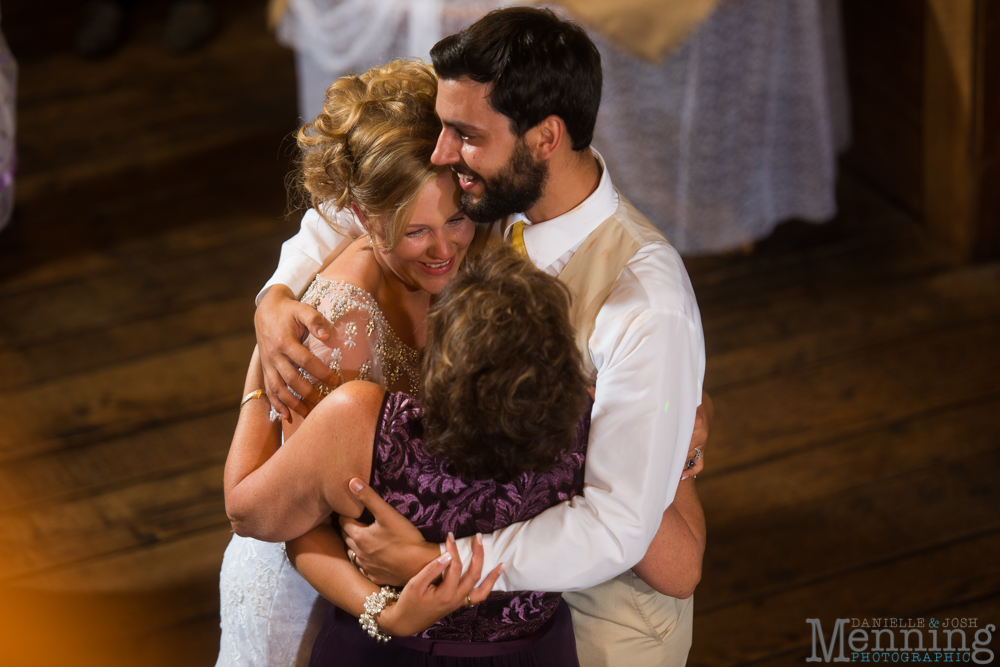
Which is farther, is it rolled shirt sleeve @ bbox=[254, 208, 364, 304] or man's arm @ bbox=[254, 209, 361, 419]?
rolled shirt sleeve @ bbox=[254, 208, 364, 304]

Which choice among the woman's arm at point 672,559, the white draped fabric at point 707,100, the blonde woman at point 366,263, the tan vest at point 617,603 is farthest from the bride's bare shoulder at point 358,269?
the white draped fabric at point 707,100

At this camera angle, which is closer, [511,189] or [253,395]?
[511,189]

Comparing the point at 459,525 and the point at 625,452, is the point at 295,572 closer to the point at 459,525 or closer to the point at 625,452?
the point at 459,525

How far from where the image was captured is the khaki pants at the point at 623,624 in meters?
1.67

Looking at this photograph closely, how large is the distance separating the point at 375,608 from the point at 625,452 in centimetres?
41

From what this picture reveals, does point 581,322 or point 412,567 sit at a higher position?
point 581,322

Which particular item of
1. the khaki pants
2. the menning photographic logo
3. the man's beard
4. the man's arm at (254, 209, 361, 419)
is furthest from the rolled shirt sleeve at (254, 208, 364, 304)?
the menning photographic logo

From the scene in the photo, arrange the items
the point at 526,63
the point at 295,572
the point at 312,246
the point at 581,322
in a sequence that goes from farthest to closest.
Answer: the point at 312,246, the point at 295,572, the point at 581,322, the point at 526,63

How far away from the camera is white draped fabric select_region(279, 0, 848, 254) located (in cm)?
297

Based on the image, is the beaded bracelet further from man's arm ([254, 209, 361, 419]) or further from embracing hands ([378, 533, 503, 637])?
man's arm ([254, 209, 361, 419])

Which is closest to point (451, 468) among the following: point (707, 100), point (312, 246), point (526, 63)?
point (526, 63)

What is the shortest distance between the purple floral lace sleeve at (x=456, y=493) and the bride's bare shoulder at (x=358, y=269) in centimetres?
38

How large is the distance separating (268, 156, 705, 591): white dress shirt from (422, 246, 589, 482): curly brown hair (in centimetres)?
14

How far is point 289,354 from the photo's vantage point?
1613 millimetres
